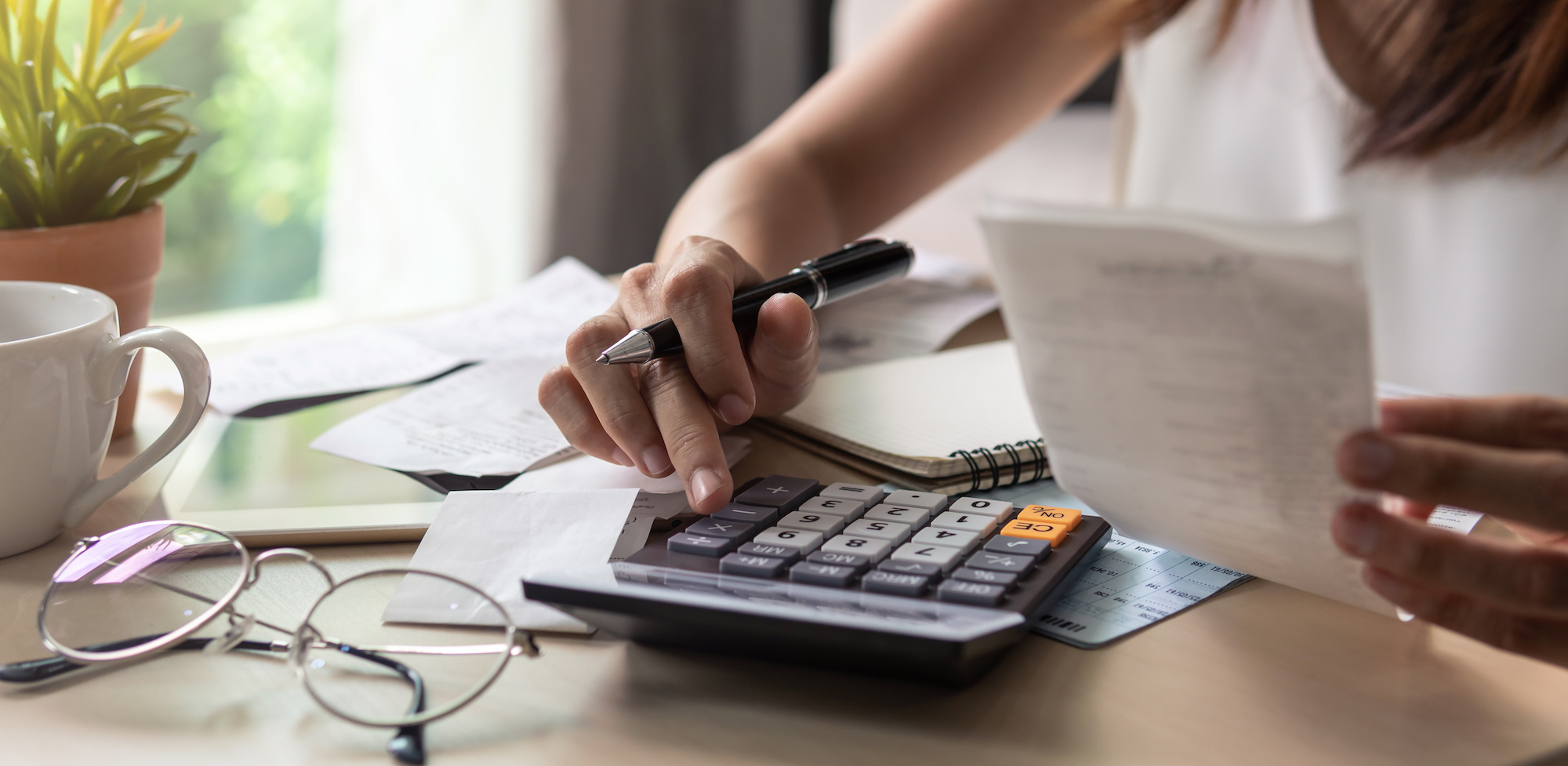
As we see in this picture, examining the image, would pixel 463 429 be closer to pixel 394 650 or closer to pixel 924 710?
pixel 394 650

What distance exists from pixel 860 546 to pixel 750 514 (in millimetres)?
56

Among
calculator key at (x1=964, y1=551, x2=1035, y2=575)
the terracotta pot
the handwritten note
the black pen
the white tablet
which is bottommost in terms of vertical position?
the white tablet

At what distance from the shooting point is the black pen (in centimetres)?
52

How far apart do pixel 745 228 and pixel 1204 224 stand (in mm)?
506

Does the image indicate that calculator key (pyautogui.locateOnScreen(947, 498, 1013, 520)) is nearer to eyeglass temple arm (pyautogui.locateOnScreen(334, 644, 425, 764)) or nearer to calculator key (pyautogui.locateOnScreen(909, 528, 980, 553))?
calculator key (pyautogui.locateOnScreen(909, 528, 980, 553))

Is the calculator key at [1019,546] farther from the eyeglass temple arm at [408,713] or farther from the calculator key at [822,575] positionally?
the eyeglass temple arm at [408,713]

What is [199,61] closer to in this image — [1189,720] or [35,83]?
[35,83]

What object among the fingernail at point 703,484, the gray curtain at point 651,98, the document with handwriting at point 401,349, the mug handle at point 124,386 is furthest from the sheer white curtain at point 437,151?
the fingernail at point 703,484

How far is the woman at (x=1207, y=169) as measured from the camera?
1.75ft

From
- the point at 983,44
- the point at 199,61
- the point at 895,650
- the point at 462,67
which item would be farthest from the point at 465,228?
the point at 895,650

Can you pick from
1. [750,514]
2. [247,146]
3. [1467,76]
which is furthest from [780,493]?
[247,146]

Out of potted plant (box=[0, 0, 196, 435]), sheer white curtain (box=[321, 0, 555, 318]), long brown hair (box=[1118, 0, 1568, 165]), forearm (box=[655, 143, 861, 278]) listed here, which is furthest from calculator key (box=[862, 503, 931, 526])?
sheer white curtain (box=[321, 0, 555, 318])

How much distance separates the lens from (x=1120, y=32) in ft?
3.05

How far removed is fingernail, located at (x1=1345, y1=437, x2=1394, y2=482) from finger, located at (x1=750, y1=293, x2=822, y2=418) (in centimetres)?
28
